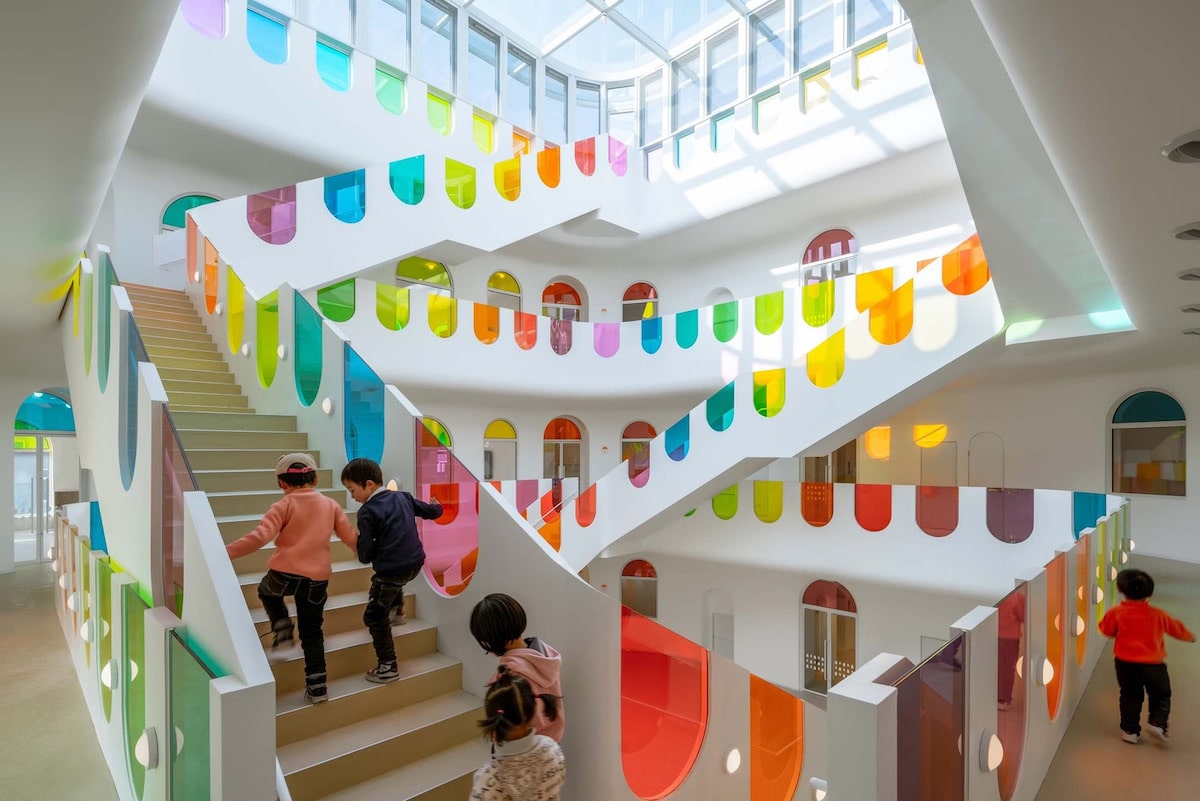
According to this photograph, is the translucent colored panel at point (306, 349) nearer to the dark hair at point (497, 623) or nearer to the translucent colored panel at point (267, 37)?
the dark hair at point (497, 623)

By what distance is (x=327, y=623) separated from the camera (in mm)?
4027

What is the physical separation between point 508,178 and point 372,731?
9670 mm

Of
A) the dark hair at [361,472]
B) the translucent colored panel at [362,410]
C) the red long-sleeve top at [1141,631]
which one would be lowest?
the red long-sleeve top at [1141,631]

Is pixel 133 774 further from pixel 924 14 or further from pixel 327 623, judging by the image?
pixel 924 14

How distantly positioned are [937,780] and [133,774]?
4.03 meters

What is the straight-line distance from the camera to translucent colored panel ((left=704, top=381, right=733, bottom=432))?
31.4 ft

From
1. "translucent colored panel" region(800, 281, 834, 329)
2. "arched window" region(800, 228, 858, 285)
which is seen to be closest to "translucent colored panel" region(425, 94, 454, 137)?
"arched window" region(800, 228, 858, 285)

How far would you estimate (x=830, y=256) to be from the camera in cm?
1288

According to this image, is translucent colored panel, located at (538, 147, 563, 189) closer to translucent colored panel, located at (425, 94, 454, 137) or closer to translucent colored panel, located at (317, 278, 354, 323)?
translucent colored panel, located at (425, 94, 454, 137)

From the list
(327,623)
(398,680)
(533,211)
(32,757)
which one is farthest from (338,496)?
(533,211)

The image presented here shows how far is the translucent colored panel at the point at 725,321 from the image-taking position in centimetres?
1143

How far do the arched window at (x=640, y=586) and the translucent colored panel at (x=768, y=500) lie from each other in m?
3.98

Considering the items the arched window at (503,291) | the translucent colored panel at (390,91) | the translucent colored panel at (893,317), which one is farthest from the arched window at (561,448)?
the translucent colored panel at (893,317)

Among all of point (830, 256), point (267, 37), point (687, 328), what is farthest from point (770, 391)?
point (267, 37)
